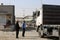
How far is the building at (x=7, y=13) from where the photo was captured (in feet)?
117

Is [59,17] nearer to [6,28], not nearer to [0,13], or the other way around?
[6,28]

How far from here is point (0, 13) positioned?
3956cm

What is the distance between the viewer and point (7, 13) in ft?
125

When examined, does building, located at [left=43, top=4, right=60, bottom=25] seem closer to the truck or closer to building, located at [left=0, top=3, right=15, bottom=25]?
the truck

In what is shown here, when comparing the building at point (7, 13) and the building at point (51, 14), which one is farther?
the building at point (7, 13)

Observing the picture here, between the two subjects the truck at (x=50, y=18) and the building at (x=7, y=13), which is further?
the building at (x=7, y=13)

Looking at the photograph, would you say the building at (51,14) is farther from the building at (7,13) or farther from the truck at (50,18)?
the building at (7,13)

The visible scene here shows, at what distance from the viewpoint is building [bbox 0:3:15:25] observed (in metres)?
35.7

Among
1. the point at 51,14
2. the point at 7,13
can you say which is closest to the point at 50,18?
the point at 51,14

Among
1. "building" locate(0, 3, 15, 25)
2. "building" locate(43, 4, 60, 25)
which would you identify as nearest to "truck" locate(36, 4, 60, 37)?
"building" locate(43, 4, 60, 25)

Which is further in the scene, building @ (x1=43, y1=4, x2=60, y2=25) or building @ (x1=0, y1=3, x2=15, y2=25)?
building @ (x1=0, y1=3, x2=15, y2=25)

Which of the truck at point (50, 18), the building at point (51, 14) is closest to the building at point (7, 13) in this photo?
the truck at point (50, 18)

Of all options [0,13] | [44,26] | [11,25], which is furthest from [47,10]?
[0,13]

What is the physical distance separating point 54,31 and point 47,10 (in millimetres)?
2254
